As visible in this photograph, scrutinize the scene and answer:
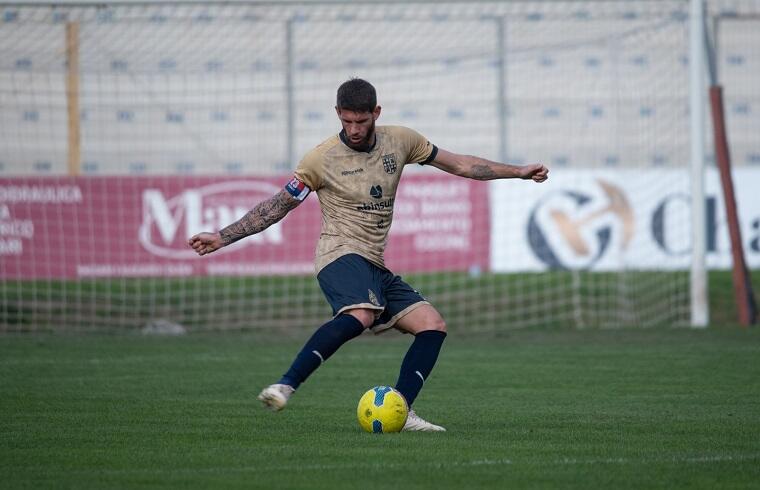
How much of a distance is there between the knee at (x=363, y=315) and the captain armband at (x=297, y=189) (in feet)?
2.63

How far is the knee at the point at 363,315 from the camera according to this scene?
7832mm

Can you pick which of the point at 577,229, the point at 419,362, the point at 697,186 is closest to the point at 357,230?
the point at 419,362

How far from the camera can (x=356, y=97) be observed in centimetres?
774

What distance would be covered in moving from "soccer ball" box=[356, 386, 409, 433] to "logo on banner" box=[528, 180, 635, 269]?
41.4ft

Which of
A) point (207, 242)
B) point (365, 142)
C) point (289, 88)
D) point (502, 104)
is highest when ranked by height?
point (289, 88)

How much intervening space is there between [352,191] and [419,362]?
3.83 ft

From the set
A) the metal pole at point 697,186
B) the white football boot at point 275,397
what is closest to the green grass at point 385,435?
the white football boot at point 275,397

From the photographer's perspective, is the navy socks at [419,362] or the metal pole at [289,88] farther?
the metal pole at [289,88]

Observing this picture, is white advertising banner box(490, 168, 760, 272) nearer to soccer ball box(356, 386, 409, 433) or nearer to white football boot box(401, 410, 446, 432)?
white football boot box(401, 410, 446, 432)

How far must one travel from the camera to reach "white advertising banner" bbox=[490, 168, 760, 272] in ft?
65.8

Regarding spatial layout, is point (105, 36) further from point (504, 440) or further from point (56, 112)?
point (504, 440)

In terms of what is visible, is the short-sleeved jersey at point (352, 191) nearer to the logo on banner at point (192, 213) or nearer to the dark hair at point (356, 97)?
the dark hair at point (356, 97)

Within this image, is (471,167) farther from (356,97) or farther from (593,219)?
(593,219)

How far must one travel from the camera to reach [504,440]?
755cm
